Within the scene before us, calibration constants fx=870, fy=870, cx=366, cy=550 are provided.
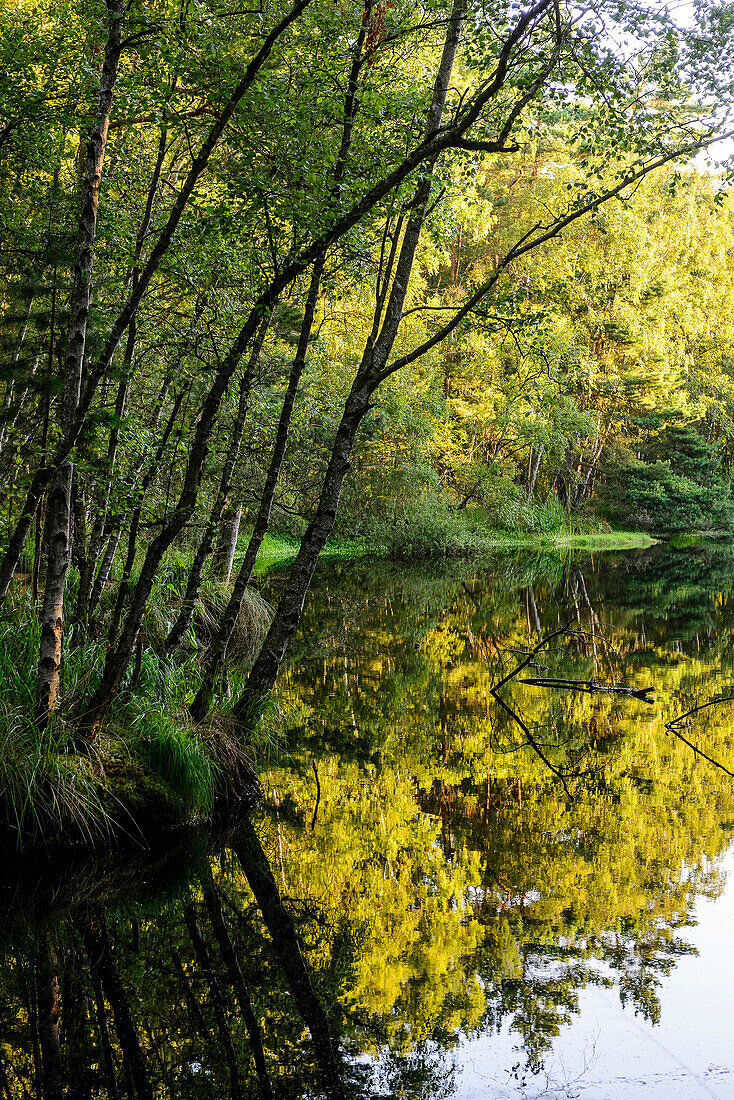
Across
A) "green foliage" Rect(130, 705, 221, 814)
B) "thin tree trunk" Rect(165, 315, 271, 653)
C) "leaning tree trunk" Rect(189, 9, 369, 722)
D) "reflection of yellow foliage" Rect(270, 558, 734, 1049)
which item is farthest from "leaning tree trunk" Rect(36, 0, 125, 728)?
"reflection of yellow foliage" Rect(270, 558, 734, 1049)

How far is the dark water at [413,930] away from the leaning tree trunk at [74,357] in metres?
1.64

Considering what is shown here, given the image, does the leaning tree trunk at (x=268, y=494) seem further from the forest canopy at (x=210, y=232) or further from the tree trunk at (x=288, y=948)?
the tree trunk at (x=288, y=948)

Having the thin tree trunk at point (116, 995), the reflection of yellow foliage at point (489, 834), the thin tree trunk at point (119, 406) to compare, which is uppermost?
the thin tree trunk at point (119, 406)

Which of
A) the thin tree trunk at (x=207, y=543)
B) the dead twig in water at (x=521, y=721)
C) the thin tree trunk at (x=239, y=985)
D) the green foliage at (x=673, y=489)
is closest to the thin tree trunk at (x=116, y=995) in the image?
the thin tree trunk at (x=239, y=985)

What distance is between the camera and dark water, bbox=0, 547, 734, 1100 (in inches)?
Answer: 175

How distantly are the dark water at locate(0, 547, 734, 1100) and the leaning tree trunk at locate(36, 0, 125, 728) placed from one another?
1.64m

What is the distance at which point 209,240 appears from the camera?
776cm

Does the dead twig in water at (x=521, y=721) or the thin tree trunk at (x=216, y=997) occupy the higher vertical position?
→ the dead twig in water at (x=521, y=721)

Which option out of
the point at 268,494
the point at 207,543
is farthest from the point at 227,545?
the point at 268,494

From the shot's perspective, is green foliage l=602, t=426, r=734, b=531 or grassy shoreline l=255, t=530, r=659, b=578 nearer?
grassy shoreline l=255, t=530, r=659, b=578

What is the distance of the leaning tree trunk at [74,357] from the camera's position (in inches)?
239

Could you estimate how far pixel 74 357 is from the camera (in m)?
6.19

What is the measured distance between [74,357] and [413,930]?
4.58 m

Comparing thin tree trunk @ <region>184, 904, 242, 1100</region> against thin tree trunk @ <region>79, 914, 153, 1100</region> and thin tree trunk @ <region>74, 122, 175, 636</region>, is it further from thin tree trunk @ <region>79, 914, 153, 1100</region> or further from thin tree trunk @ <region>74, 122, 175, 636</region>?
thin tree trunk @ <region>74, 122, 175, 636</region>
